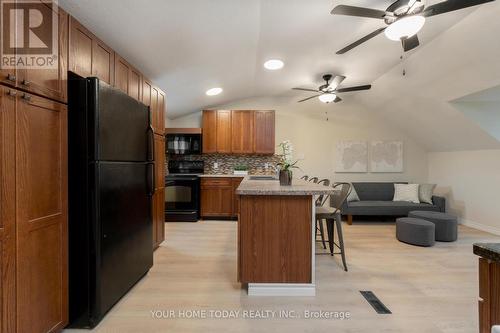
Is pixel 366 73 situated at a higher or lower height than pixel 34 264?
higher

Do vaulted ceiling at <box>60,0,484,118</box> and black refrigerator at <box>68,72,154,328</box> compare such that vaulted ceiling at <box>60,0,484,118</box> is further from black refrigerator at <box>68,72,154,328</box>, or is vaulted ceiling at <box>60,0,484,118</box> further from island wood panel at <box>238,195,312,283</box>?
island wood panel at <box>238,195,312,283</box>

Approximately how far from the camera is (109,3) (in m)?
1.96

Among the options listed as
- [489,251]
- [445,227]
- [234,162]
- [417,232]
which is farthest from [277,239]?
[234,162]

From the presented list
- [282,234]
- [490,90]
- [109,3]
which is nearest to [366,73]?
[490,90]

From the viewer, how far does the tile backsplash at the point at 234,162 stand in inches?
228

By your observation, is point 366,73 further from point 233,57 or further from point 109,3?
point 109,3

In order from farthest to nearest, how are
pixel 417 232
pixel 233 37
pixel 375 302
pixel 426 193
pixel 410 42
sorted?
pixel 426 193 → pixel 417 232 → pixel 233 37 → pixel 410 42 → pixel 375 302

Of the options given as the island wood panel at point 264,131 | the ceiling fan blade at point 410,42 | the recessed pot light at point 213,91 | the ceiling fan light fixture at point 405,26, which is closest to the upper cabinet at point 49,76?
the ceiling fan light fixture at point 405,26

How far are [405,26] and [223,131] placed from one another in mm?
3913

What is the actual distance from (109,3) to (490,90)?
4.68 meters

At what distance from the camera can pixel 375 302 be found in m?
2.16

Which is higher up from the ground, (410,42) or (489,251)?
(410,42)

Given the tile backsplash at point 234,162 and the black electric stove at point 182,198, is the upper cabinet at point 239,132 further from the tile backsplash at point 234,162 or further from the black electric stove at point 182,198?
the black electric stove at point 182,198

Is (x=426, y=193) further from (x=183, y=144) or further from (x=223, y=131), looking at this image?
(x=183, y=144)
